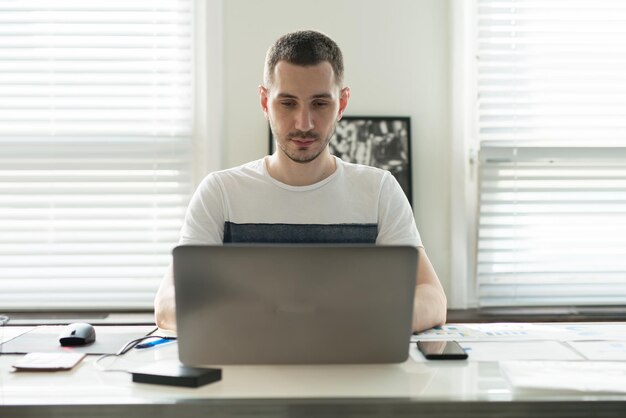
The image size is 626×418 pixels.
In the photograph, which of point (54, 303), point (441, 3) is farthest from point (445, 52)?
point (54, 303)

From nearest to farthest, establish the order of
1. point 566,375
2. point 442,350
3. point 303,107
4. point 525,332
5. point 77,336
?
1. point 566,375
2. point 442,350
3. point 77,336
4. point 525,332
5. point 303,107

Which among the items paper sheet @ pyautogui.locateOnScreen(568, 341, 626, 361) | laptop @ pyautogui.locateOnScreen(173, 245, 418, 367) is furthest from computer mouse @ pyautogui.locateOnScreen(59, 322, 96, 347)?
paper sheet @ pyautogui.locateOnScreen(568, 341, 626, 361)

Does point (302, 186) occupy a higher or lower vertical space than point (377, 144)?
lower

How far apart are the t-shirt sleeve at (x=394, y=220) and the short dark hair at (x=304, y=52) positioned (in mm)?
357

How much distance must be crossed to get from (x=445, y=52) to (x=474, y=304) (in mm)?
1130

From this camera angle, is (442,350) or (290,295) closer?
(290,295)

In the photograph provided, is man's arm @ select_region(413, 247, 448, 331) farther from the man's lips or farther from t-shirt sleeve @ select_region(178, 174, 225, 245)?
t-shirt sleeve @ select_region(178, 174, 225, 245)

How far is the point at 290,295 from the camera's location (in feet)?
3.83

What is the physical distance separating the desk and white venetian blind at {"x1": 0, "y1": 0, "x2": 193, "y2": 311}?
74.8 inches

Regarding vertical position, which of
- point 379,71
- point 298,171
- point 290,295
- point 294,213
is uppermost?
point 379,71

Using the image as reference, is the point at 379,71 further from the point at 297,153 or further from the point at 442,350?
the point at 442,350

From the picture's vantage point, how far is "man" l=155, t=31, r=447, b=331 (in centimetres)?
194

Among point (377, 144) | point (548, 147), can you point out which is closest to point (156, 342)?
point (377, 144)

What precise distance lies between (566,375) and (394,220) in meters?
0.94
